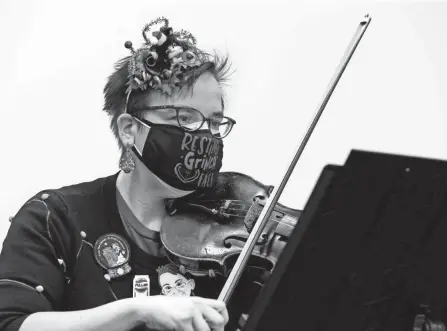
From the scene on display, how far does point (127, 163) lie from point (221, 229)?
27 centimetres

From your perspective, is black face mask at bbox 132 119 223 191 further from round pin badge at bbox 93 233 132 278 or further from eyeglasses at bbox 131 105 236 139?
round pin badge at bbox 93 233 132 278

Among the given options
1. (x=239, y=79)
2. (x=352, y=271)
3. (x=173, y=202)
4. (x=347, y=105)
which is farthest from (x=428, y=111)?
(x=352, y=271)

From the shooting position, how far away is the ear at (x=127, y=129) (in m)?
1.62

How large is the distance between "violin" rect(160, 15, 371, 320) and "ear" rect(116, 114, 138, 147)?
182mm

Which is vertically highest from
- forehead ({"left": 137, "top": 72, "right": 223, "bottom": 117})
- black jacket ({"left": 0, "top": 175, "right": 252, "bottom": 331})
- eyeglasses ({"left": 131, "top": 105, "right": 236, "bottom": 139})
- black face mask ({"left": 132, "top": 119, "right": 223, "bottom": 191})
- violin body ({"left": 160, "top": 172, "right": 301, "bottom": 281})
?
forehead ({"left": 137, "top": 72, "right": 223, "bottom": 117})

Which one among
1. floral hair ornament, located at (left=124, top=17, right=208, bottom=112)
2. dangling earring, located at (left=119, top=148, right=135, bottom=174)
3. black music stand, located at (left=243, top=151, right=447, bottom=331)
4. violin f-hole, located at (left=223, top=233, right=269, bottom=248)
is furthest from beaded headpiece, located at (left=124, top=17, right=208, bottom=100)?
black music stand, located at (left=243, top=151, right=447, bottom=331)

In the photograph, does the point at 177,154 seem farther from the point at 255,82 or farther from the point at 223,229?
the point at 255,82

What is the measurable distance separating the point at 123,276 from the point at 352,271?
2.31ft

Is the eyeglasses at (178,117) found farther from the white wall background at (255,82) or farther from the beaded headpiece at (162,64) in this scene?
the white wall background at (255,82)

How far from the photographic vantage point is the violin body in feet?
4.95

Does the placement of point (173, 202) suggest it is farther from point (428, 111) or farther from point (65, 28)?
point (428, 111)

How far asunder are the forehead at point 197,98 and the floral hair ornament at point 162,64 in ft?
0.06

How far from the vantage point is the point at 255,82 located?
2.04 m

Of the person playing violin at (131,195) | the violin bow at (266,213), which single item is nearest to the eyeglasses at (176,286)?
the person playing violin at (131,195)
